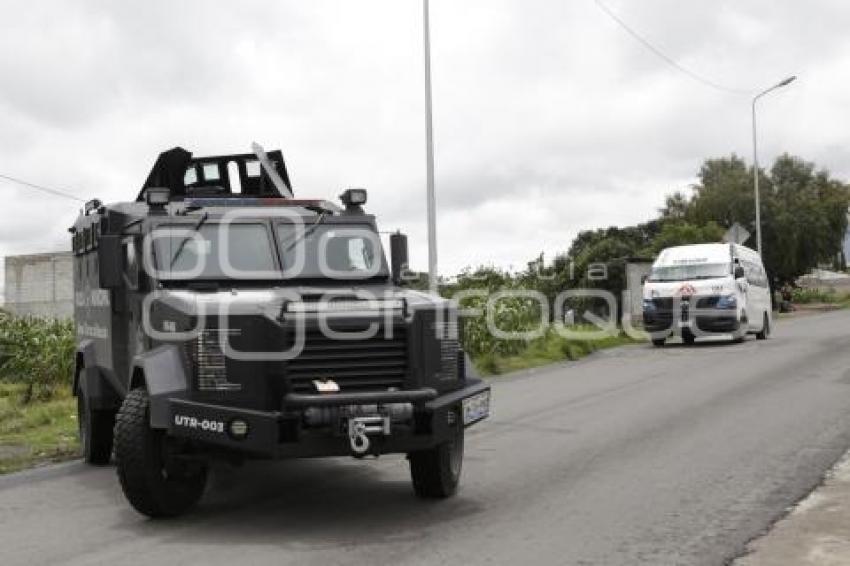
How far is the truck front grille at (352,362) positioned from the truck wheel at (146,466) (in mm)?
1141

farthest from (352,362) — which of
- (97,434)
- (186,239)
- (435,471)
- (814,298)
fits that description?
(814,298)

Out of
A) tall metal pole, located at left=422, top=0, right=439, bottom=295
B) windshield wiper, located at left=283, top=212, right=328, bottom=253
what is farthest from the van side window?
windshield wiper, located at left=283, top=212, right=328, bottom=253

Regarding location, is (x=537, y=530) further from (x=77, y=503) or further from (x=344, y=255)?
(x=77, y=503)

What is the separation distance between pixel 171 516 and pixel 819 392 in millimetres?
9771

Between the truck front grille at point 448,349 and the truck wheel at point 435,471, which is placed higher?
the truck front grille at point 448,349

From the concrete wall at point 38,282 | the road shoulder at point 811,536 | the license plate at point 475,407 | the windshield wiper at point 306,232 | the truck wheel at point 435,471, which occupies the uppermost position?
the concrete wall at point 38,282

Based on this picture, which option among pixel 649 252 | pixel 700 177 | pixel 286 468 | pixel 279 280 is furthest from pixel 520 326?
pixel 700 177

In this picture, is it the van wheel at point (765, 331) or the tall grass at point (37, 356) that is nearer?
the tall grass at point (37, 356)

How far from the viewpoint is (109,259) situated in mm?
8477

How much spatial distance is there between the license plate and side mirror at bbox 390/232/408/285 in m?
1.51

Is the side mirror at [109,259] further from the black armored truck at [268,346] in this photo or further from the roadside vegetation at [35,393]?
the roadside vegetation at [35,393]

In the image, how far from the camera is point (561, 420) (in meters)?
12.5

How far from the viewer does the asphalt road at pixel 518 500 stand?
6.53 meters

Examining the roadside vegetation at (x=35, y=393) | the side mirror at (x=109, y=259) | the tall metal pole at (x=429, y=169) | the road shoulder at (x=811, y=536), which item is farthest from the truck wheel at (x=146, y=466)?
the tall metal pole at (x=429, y=169)
